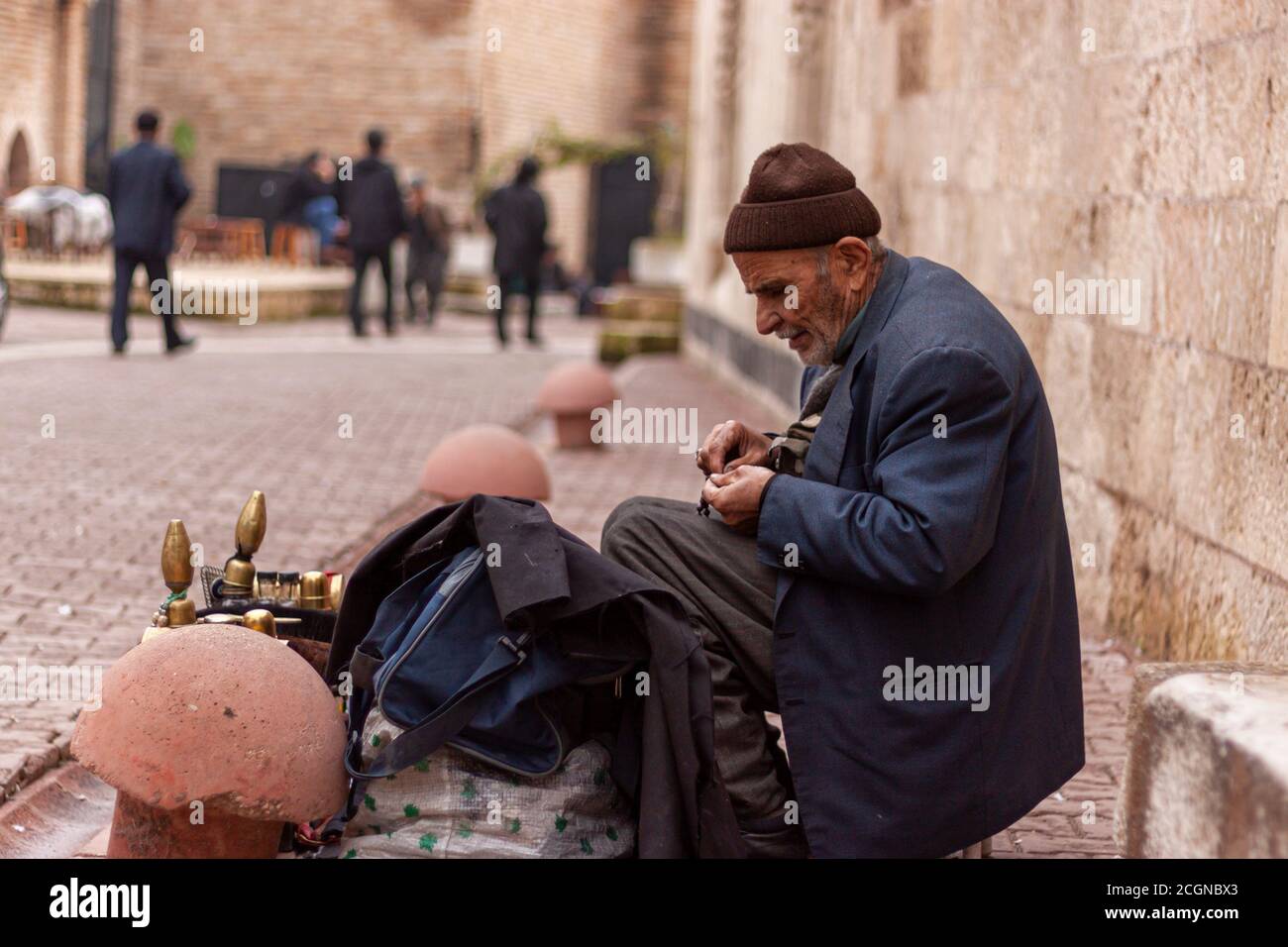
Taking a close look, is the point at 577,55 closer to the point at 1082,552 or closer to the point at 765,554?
the point at 1082,552

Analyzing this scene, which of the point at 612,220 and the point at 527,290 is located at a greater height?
the point at 612,220

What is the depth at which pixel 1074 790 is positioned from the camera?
4480mm

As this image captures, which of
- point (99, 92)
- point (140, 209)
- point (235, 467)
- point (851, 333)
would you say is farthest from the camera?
point (99, 92)

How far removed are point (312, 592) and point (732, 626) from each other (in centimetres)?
113

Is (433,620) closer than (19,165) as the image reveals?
Yes

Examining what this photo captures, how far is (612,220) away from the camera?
123 feet

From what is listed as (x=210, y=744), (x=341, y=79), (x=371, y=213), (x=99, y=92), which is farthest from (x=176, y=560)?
(x=99, y=92)

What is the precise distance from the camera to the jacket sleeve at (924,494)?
10.3ft

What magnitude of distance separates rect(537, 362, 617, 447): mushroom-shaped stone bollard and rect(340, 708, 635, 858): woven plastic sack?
7.50 m

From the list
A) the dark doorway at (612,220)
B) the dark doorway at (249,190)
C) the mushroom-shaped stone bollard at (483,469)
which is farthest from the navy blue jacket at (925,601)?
the dark doorway at (612,220)

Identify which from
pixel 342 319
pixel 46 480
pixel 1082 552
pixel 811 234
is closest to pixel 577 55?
pixel 342 319

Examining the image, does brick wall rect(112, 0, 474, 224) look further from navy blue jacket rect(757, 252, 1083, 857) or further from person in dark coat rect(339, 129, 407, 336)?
navy blue jacket rect(757, 252, 1083, 857)

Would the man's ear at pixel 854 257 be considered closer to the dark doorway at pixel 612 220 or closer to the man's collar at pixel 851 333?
the man's collar at pixel 851 333

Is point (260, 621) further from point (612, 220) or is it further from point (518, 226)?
point (612, 220)
